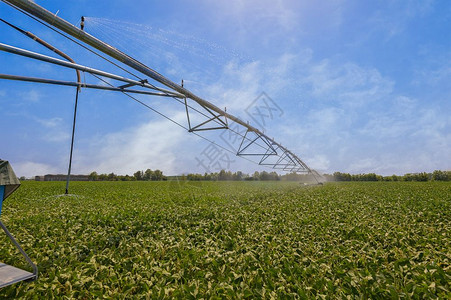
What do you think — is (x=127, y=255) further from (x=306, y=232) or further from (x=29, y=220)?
(x=29, y=220)

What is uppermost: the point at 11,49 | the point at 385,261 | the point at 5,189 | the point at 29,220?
the point at 11,49

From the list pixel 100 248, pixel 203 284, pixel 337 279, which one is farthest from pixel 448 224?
pixel 100 248

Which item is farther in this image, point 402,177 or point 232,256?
point 402,177

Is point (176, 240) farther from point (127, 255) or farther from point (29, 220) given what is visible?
point (29, 220)

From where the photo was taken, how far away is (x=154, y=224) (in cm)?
618

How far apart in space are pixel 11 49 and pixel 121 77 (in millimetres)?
2117

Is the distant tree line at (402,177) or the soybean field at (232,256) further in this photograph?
the distant tree line at (402,177)

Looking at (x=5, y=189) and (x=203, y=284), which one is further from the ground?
(x=5, y=189)

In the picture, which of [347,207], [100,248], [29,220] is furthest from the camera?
[347,207]

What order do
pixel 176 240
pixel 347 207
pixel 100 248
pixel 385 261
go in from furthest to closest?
1. pixel 347 207
2. pixel 176 240
3. pixel 100 248
4. pixel 385 261

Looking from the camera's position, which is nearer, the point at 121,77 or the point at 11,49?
the point at 11,49

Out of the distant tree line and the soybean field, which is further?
the distant tree line

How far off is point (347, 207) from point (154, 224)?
7.23 metres

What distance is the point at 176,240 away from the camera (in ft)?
16.3
